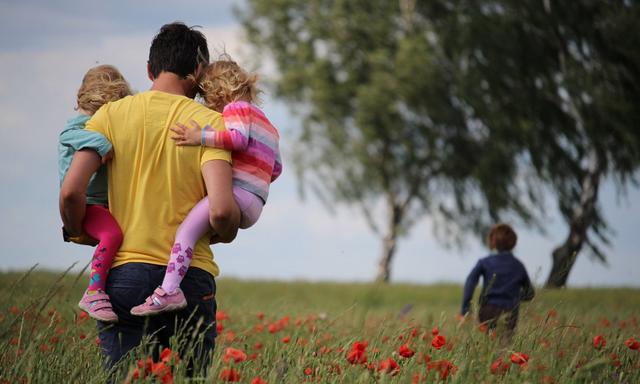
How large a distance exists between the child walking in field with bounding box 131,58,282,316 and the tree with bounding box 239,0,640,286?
43.8 ft

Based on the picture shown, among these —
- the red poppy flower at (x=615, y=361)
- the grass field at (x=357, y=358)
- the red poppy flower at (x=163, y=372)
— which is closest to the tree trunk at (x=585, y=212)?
the grass field at (x=357, y=358)

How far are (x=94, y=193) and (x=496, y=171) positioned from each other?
16595 mm

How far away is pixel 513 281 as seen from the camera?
7098mm

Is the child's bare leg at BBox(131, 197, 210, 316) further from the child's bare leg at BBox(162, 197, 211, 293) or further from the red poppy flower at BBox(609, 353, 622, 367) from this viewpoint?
the red poppy flower at BBox(609, 353, 622, 367)

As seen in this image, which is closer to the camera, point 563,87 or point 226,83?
point 226,83

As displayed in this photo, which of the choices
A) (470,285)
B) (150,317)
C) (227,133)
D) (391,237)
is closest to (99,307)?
(150,317)

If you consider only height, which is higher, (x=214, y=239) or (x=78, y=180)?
(x=78, y=180)

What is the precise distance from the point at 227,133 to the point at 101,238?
2.25 ft

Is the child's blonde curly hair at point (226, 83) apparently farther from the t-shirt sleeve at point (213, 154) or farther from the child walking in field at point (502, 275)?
the child walking in field at point (502, 275)

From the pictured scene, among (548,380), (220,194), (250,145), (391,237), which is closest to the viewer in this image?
(220,194)

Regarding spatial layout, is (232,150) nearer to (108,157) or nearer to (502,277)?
(108,157)

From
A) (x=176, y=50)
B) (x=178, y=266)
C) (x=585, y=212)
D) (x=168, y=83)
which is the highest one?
(x=585, y=212)

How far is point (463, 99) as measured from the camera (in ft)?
60.1

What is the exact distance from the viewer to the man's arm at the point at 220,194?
308cm
